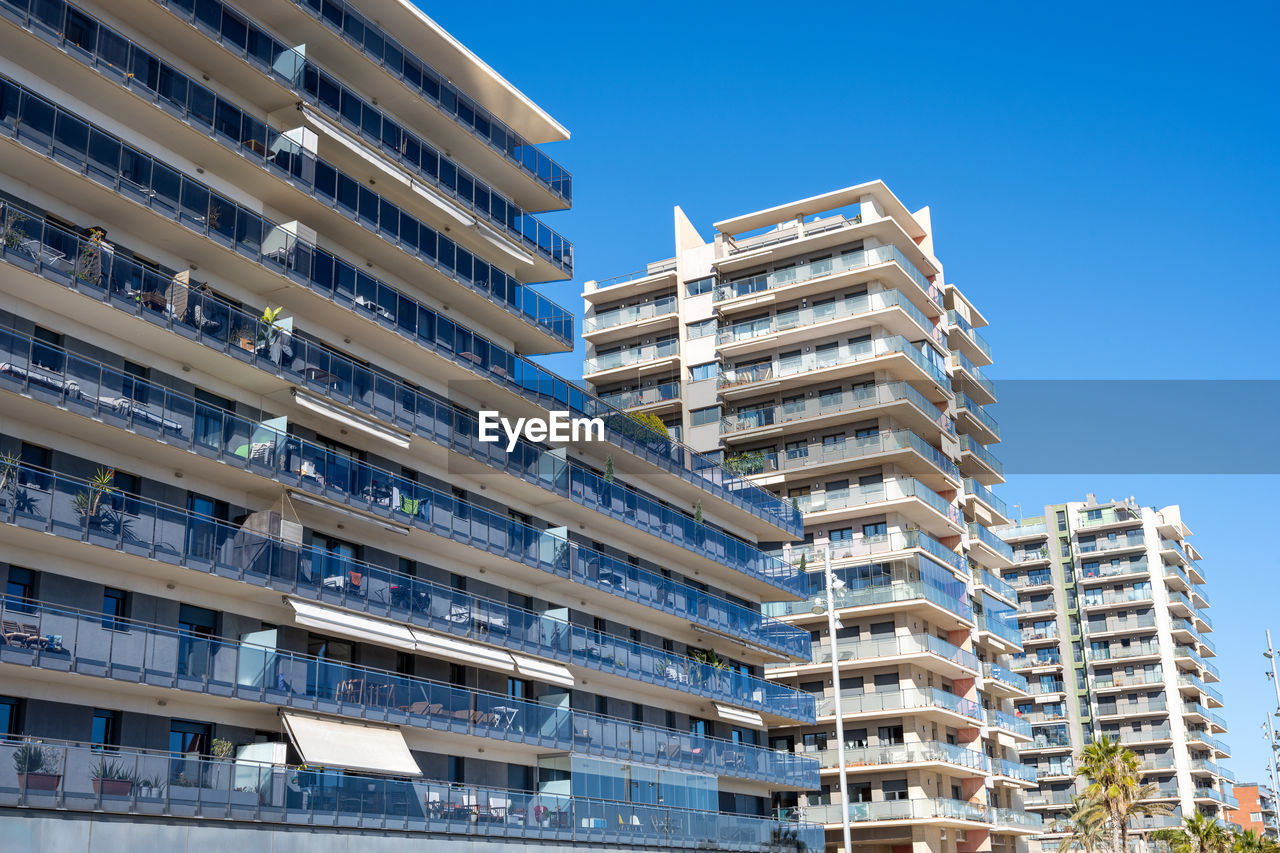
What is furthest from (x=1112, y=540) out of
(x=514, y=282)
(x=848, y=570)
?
(x=514, y=282)

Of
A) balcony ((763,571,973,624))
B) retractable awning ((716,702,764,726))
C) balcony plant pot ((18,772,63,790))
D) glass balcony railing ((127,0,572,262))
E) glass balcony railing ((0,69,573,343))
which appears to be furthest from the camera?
balcony ((763,571,973,624))

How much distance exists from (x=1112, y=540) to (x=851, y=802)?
5779cm

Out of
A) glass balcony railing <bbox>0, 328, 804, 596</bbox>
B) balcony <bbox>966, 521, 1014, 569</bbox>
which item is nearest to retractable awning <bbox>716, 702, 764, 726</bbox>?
glass balcony railing <bbox>0, 328, 804, 596</bbox>

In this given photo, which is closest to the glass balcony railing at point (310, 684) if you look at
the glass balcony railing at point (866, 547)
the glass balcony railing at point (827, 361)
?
the glass balcony railing at point (866, 547)

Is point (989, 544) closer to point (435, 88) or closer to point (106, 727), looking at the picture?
point (435, 88)

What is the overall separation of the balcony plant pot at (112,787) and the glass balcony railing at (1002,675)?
5539cm

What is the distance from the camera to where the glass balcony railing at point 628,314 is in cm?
7325

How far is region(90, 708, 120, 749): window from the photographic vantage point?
26766mm

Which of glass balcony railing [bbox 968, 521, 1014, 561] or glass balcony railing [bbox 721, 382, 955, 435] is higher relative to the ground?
glass balcony railing [bbox 721, 382, 955, 435]

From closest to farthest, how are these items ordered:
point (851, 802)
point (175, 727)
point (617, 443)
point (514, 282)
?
point (175, 727)
point (514, 282)
point (617, 443)
point (851, 802)

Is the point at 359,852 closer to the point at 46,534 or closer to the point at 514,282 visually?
the point at 46,534

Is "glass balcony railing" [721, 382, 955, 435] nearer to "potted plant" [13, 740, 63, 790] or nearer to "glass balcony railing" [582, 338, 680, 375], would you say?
"glass balcony railing" [582, 338, 680, 375]

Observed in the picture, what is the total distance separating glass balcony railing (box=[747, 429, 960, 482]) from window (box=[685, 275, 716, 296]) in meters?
9.84

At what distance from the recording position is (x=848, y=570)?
63812 mm
